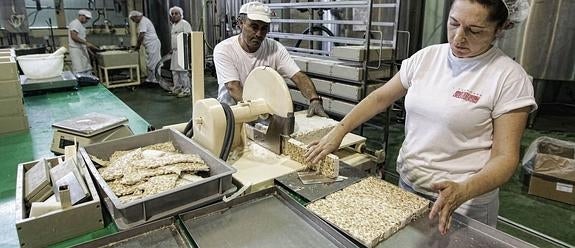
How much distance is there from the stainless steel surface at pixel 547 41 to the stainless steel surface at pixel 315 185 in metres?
3.91

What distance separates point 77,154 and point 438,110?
1.34 m

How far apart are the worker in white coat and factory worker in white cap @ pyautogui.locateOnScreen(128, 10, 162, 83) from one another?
483 mm

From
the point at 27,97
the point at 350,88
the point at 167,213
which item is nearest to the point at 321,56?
the point at 350,88

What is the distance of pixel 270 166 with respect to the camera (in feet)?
4.70

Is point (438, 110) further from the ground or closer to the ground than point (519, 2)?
closer to the ground

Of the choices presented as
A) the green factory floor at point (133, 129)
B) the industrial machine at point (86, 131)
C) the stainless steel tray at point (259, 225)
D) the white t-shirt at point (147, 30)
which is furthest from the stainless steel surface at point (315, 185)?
the white t-shirt at point (147, 30)

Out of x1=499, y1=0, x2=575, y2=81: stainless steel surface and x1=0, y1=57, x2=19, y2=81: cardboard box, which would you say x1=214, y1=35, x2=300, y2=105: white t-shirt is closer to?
x1=0, y1=57, x2=19, y2=81: cardboard box

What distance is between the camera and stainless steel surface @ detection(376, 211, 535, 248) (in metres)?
0.96

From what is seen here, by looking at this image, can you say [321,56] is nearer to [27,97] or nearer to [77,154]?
[27,97]

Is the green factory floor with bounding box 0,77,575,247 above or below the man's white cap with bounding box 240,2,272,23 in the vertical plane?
below

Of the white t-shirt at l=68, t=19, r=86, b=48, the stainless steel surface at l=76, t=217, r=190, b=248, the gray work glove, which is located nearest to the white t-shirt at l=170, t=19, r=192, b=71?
the white t-shirt at l=68, t=19, r=86, b=48

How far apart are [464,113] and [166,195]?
97cm

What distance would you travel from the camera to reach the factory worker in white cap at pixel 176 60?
21.9 ft

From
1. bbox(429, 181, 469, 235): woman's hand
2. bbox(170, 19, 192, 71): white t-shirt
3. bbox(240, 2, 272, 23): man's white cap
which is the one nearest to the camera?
bbox(429, 181, 469, 235): woman's hand
